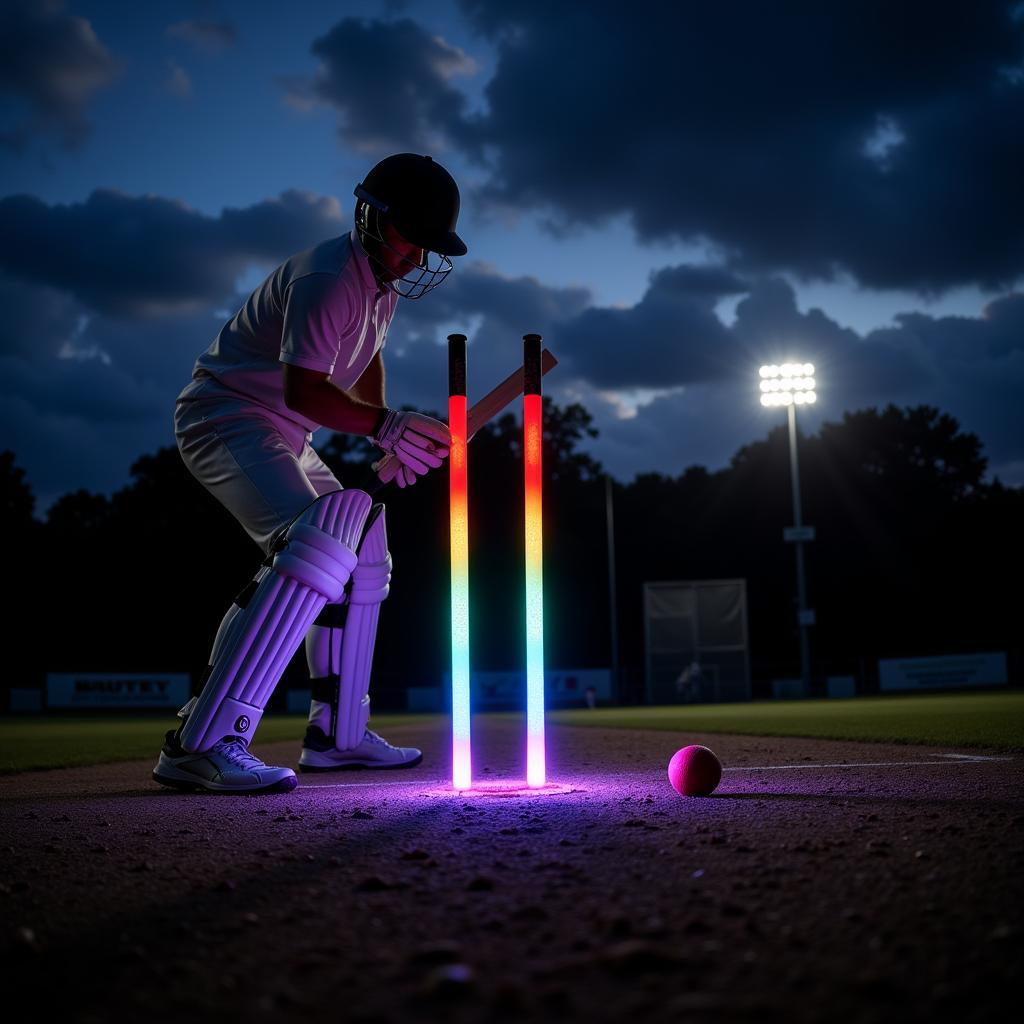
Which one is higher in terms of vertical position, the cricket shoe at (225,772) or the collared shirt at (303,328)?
the collared shirt at (303,328)

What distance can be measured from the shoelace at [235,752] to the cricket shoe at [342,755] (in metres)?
1.00

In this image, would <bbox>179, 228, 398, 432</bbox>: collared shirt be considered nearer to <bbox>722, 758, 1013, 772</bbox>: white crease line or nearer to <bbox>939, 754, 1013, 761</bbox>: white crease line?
<bbox>722, 758, 1013, 772</bbox>: white crease line

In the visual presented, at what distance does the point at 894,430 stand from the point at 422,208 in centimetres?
6225

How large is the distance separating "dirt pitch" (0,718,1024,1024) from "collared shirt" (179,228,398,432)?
2055 mm

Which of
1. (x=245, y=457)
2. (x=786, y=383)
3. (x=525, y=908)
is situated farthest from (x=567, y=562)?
(x=525, y=908)

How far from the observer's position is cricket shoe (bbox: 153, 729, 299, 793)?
4473 millimetres

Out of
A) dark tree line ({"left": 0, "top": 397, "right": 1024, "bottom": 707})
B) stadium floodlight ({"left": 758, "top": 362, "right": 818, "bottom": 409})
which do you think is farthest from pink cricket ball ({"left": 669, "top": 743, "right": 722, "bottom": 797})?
dark tree line ({"left": 0, "top": 397, "right": 1024, "bottom": 707})

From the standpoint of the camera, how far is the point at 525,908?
215 centimetres

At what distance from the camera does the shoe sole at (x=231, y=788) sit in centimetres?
448

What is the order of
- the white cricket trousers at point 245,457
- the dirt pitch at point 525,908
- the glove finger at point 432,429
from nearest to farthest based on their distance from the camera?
1. the dirt pitch at point 525,908
2. the glove finger at point 432,429
3. the white cricket trousers at point 245,457

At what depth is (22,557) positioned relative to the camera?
5012cm

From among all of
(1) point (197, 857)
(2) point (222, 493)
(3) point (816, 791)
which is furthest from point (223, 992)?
(2) point (222, 493)

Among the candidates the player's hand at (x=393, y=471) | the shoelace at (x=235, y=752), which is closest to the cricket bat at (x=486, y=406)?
the player's hand at (x=393, y=471)

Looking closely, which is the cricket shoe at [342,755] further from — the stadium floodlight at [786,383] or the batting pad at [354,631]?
the stadium floodlight at [786,383]
